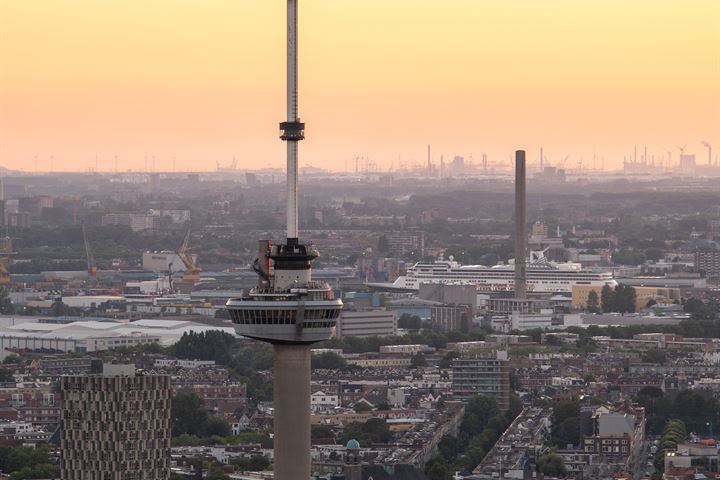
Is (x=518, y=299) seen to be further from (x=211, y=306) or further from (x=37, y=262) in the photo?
(x=37, y=262)

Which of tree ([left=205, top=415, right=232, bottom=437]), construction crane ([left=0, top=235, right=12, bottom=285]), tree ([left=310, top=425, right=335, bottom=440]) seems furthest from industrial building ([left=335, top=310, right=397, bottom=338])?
tree ([left=310, top=425, right=335, bottom=440])

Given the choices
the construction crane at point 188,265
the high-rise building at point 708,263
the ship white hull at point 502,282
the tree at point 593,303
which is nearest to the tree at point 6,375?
the tree at point 593,303

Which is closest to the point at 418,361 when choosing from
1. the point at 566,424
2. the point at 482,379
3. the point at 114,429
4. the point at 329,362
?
the point at 329,362

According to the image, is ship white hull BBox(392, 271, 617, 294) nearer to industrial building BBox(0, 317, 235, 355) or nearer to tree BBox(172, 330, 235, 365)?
industrial building BBox(0, 317, 235, 355)

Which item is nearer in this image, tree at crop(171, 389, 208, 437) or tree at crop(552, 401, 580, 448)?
tree at crop(552, 401, 580, 448)

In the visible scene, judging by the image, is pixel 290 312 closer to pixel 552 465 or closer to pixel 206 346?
pixel 552 465

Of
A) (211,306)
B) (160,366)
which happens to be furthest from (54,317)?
(160,366)
